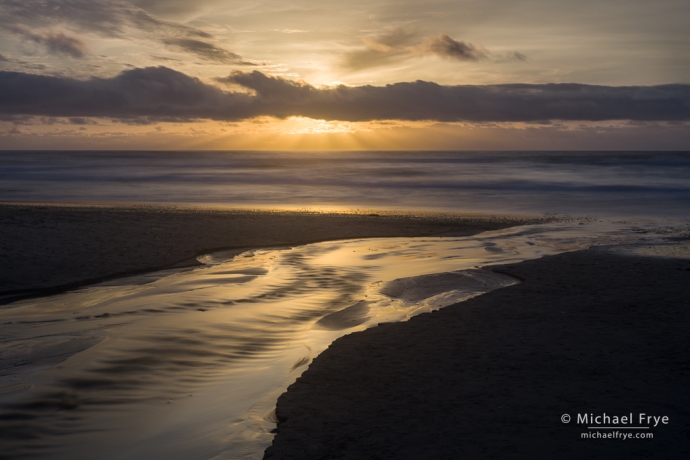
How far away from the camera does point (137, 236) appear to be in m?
15.3

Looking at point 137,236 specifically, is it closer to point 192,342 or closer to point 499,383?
point 192,342

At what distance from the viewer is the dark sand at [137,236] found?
11211mm

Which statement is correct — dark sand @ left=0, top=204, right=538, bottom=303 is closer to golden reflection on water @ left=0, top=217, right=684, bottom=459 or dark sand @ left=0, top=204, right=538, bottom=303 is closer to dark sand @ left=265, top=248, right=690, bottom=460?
golden reflection on water @ left=0, top=217, right=684, bottom=459

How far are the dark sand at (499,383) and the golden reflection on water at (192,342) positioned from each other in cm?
56

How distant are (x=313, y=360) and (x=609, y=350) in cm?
332

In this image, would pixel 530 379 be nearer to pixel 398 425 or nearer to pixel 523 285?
pixel 398 425

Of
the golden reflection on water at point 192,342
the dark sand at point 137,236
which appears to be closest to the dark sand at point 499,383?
the golden reflection on water at point 192,342

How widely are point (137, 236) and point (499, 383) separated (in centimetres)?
1211

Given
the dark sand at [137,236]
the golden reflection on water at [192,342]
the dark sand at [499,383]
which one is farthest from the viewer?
the dark sand at [137,236]

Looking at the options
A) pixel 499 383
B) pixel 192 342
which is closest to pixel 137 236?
pixel 192 342

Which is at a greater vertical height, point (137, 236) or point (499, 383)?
point (137, 236)

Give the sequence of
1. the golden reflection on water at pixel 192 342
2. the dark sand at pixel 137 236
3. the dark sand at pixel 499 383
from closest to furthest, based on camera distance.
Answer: the dark sand at pixel 499 383, the golden reflection on water at pixel 192 342, the dark sand at pixel 137 236

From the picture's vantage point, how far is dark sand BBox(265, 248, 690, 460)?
4.36 metres

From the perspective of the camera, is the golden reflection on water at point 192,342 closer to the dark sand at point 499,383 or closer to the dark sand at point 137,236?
the dark sand at point 499,383
